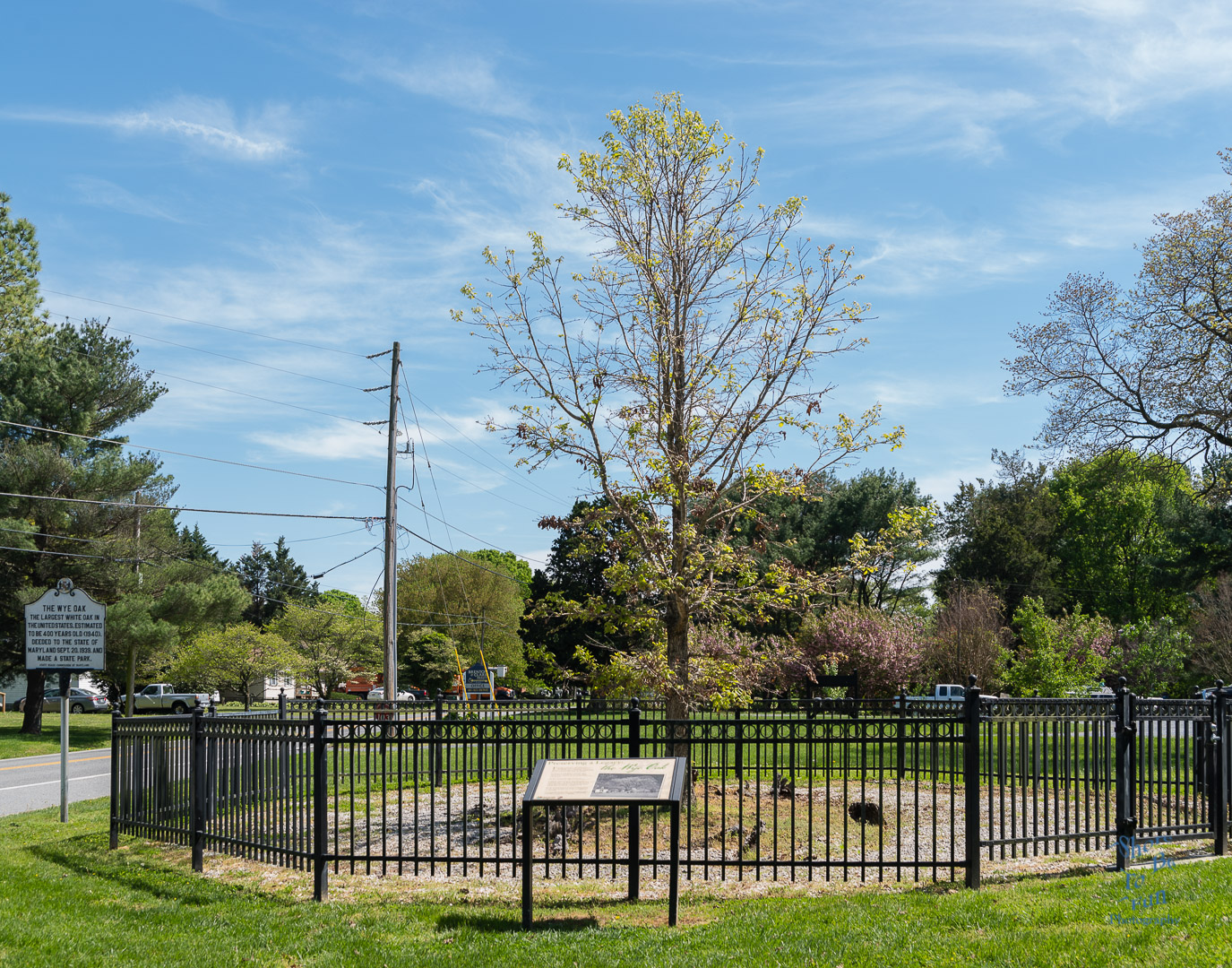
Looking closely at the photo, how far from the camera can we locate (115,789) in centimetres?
1130

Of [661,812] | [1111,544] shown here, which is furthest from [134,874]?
[1111,544]

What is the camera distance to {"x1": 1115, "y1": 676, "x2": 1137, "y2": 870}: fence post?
30.0 ft

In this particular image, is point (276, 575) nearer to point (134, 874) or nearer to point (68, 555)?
point (68, 555)

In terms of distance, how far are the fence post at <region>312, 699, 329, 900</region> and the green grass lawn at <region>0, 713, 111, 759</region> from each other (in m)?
23.8

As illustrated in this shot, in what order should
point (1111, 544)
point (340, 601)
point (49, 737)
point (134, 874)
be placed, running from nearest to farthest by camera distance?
point (134, 874), point (49, 737), point (1111, 544), point (340, 601)

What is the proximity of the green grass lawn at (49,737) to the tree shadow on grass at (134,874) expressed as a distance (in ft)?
64.2

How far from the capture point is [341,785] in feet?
54.8

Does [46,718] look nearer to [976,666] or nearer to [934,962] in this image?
[976,666]

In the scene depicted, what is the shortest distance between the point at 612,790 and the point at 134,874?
17.3 feet

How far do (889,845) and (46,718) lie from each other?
146ft

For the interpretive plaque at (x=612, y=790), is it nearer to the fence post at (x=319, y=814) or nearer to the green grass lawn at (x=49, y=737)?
the fence post at (x=319, y=814)

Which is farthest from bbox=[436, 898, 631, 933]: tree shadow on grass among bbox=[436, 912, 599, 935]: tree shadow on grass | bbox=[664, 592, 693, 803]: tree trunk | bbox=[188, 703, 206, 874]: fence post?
bbox=[664, 592, 693, 803]: tree trunk

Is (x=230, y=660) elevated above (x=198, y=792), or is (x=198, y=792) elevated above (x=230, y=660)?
(x=198, y=792)

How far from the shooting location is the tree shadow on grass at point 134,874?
335 inches
